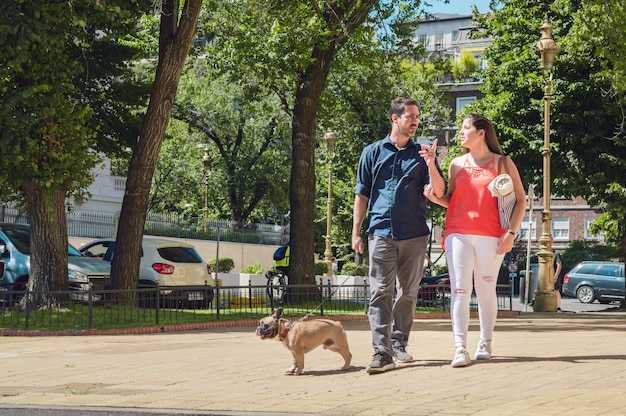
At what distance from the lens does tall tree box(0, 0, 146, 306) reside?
18266 millimetres

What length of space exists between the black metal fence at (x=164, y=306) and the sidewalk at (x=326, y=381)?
4349 millimetres

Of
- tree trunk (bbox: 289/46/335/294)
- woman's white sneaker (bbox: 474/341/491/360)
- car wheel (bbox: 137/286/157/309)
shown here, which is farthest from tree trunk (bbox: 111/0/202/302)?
woman's white sneaker (bbox: 474/341/491/360)

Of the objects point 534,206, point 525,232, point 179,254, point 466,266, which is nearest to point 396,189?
point 466,266

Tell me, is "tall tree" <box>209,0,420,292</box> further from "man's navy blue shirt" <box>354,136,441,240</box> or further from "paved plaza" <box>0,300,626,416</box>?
"man's navy blue shirt" <box>354,136,441,240</box>

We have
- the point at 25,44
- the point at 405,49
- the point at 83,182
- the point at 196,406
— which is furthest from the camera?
the point at 405,49

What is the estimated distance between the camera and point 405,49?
105ft

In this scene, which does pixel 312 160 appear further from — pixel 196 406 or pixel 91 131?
pixel 196 406

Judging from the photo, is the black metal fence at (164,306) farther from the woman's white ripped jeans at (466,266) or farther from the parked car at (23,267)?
the woman's white ripped jeans at (466,266)

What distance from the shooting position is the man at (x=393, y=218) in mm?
8844

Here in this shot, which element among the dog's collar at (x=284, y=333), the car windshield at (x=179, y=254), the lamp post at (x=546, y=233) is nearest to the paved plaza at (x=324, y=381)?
the dog's collar at (x=284, y=333)

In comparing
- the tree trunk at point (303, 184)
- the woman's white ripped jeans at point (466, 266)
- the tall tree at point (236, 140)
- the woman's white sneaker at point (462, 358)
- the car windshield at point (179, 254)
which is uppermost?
the tall tree at point (236, 140)

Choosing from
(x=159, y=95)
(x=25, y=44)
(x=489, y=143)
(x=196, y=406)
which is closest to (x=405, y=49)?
(x=159, y=95)

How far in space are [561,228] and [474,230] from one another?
7089cm

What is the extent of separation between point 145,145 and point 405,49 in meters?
12.6
